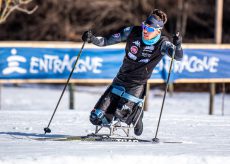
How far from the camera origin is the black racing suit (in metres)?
9.38

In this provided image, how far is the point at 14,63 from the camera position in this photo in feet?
48.0

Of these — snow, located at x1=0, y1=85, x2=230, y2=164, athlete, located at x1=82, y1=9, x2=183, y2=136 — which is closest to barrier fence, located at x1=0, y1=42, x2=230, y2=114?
snow, located at x1=0, y1=85, x2=230, y2=164

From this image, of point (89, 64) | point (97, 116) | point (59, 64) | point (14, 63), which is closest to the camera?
point (97, 116)

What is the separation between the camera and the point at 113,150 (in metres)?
8.30

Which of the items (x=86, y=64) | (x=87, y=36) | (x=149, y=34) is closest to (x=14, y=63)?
(x=86, y=64)

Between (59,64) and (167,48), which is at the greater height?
(167,48)

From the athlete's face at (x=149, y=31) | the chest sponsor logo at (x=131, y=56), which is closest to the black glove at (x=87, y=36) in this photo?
the chest sponsor logo at (x=131, y=56)

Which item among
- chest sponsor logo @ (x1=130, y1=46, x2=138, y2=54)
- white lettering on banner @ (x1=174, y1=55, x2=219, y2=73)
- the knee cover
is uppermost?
chest sponsor logo @ (x1=130, y1=46, x2=138, y2=54)

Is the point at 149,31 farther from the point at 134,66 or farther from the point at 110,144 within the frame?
the point at 110,144

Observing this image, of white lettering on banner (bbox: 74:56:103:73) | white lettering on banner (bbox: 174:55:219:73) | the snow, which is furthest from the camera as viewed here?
white lettering on banner (bbox: 174:55:219:73)

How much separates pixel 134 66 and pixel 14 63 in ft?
18.6

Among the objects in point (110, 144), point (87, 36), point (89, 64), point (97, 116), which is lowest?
point (89, 64)

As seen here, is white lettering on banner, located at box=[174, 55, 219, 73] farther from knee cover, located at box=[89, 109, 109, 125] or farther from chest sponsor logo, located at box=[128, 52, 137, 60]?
Result: knee cover, located at box=[89, 109, 109, 125]

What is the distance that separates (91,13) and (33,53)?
16.3m
